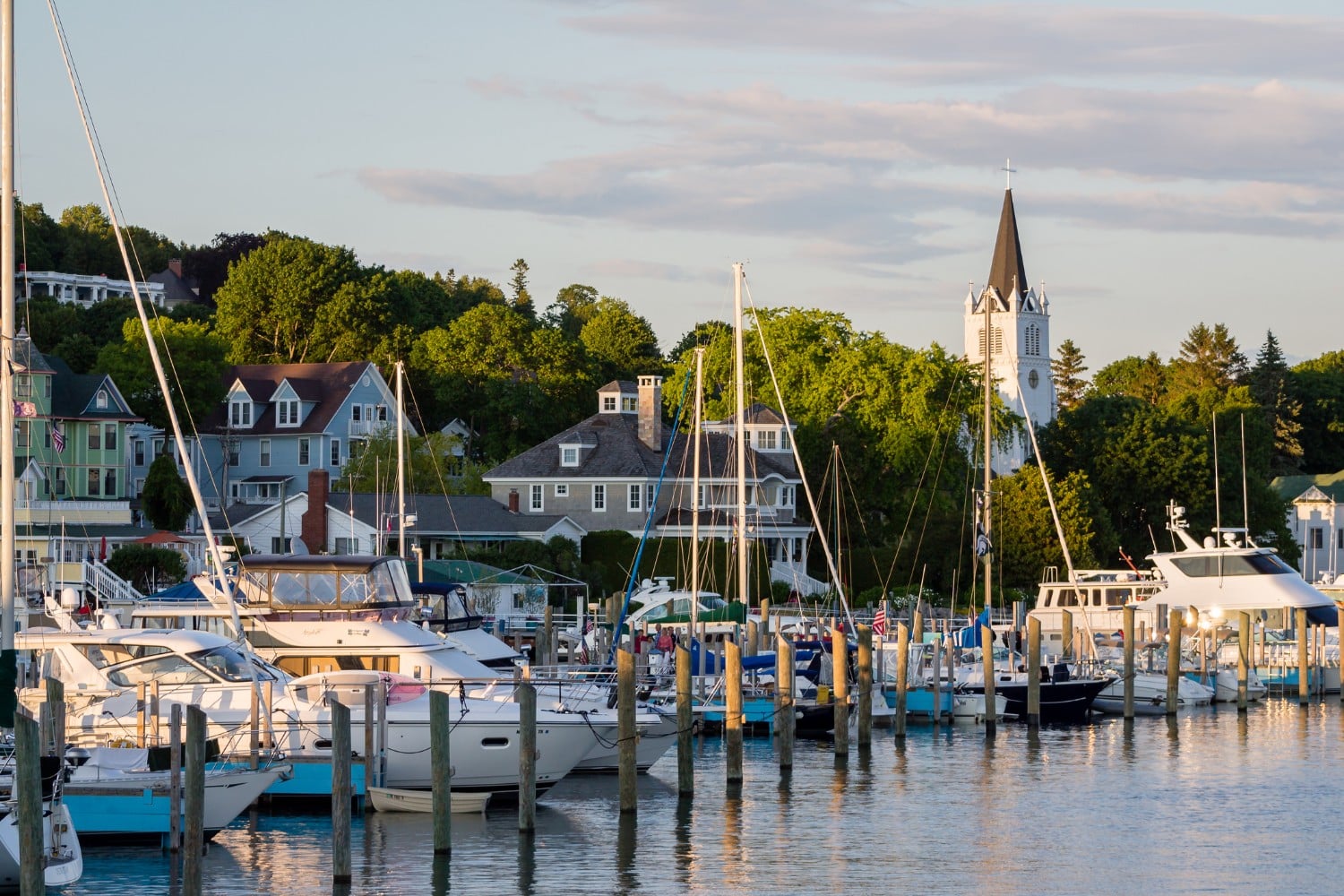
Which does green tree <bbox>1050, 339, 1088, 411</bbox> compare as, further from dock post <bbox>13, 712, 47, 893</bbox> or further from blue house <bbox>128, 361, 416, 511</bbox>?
dock post <bbox>13, 712, 47, 893</bbox>

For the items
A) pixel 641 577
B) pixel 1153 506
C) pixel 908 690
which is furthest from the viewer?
pixel 1153 506

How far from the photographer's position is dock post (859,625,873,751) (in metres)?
40.9

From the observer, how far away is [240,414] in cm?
10375

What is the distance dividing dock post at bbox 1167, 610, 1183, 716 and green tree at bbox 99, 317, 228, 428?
2298 inches

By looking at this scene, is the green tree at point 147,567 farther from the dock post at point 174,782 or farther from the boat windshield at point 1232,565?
the dock post at point 174,782

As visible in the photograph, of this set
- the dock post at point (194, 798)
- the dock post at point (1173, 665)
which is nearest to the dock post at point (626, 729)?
the dock post at point (194, 798)

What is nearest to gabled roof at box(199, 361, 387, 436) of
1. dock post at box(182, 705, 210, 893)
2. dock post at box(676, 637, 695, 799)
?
dock post at box(676, 637, 695, 799)

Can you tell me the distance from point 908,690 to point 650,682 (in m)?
7.46

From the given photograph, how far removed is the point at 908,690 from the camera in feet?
159

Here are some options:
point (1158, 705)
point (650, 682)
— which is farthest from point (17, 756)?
point (1158, 705)

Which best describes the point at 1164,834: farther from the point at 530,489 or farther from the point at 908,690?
the point at 530,489

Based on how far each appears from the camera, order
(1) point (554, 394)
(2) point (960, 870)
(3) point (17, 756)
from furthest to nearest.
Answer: (1) point (554, 394)
(2) point (960, 870)
(3) point (17, 756)

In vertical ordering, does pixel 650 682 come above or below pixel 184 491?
below

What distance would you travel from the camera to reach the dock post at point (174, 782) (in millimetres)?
26562
